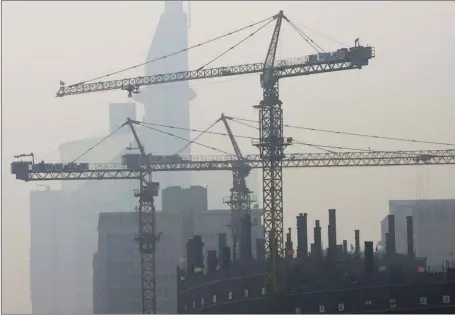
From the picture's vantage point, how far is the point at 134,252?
342ft

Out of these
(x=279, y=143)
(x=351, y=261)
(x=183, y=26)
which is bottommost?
(x=351, y=261)

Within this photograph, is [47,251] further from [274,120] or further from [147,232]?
[274,120]

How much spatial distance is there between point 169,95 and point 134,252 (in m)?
71.6

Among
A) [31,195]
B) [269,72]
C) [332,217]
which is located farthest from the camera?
[31,195]

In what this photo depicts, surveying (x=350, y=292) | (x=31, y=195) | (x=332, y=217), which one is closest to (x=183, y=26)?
(x=31, y=195)

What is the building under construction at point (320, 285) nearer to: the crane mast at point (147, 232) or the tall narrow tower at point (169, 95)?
the crane mast at point (147, 232)

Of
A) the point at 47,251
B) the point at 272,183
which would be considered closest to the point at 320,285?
the point at 272,183

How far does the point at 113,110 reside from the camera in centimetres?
16088

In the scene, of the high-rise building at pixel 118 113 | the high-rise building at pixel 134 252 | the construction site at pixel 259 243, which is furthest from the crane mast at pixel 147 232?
the high-rise building at pixel 118 113

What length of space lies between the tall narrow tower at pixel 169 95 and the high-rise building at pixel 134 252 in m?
44.6

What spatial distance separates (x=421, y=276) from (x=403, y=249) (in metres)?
53.6

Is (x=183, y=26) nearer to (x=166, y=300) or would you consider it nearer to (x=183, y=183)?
(x=183, y=183)

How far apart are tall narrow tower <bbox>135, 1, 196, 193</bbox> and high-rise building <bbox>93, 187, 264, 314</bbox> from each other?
146 ft

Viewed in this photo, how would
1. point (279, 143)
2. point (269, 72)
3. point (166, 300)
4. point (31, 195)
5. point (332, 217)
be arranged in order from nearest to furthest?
point (279, 143) < point (269, 72) < point (332, 217) < point (166, 300) < point (31, 195)
